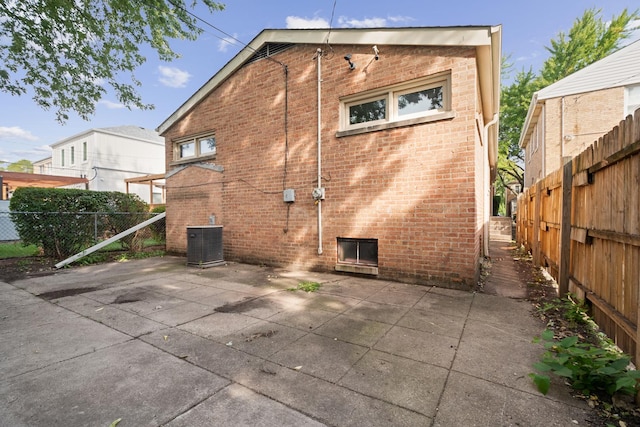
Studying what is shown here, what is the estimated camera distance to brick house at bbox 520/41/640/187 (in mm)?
11281

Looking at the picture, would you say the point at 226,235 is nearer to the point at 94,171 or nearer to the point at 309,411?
the point at 309,411

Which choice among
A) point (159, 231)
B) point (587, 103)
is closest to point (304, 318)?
point (159, 231)

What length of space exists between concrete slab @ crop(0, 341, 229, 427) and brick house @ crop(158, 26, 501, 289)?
392 cm

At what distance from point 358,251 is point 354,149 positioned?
2.07 meters

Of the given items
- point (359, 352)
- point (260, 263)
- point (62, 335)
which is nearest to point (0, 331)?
point (62, 335)

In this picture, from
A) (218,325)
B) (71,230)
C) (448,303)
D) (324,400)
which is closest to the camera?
(324,400)

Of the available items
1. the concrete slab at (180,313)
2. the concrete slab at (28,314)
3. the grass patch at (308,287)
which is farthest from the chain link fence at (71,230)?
the grass patch at (308,287)

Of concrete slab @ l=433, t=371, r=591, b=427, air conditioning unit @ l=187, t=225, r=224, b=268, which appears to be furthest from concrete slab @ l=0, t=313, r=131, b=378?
air conditioning unit @ l=187, t=225, r=224, b=268

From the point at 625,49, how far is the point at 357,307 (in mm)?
16362

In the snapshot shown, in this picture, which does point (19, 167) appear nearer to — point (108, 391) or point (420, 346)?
point (108, 391)

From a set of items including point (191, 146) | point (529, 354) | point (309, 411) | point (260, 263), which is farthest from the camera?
point (191, 146)

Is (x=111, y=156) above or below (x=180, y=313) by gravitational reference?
above

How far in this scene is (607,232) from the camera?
9.29ft

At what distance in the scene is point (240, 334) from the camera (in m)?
3.04
